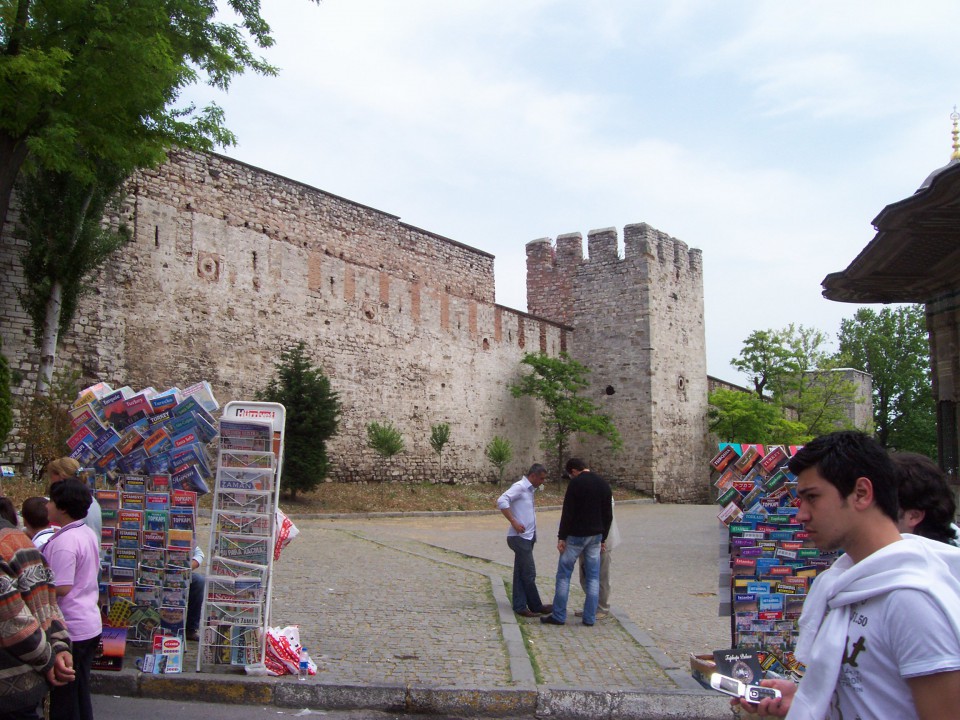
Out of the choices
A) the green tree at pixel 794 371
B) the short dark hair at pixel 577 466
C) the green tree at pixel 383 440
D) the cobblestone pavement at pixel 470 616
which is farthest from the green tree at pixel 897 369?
the short dark hair at pixel 577 466

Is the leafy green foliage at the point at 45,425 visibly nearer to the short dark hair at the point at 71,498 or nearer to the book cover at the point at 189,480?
the book cover at the point at 189,480

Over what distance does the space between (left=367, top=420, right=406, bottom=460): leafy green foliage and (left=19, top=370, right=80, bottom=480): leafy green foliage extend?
8.06 m

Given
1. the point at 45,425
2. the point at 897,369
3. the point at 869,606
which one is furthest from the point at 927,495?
the point at 897,369

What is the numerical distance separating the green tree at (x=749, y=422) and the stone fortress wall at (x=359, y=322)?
0.82m

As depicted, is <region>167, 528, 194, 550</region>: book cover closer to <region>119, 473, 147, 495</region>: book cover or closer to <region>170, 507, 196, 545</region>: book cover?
<region>170, 507, 196, 545</region>: book cover

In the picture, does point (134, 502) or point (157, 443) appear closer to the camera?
point (134, 502)

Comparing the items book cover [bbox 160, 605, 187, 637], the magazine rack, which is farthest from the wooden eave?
book cover [bbox 160, 605, 187, 637]

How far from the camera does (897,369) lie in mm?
52906

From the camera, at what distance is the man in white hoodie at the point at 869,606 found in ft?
5.51

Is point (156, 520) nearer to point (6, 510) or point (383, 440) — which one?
point (6, 510)

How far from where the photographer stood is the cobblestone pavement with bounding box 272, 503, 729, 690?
6.00 metres

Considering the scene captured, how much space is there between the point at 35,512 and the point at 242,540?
1.62 metres

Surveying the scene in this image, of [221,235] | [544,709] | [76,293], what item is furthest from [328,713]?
[221,235]

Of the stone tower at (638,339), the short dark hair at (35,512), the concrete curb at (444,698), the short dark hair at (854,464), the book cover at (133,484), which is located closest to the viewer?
the short dark hair at (854,464)
